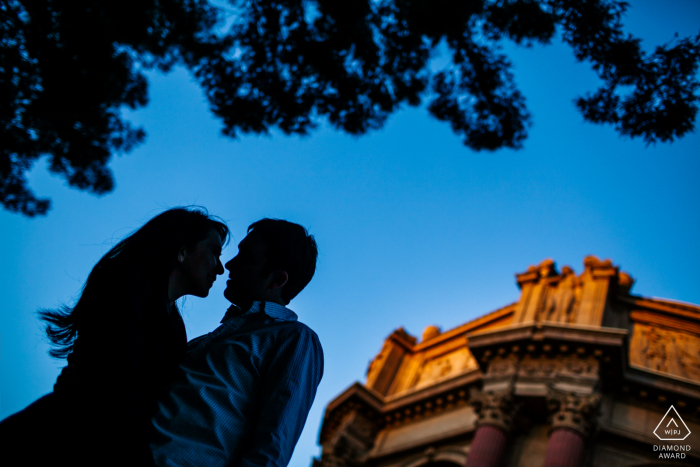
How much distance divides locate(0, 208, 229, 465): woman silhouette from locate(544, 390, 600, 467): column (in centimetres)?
1090

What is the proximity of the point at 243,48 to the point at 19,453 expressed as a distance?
6.90 meters

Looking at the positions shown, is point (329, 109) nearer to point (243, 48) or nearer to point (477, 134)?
point (243, 48)

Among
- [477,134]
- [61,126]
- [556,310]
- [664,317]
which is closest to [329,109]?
[477,134]

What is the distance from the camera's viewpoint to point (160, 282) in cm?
215

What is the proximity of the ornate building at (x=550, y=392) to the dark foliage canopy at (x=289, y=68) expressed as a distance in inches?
291

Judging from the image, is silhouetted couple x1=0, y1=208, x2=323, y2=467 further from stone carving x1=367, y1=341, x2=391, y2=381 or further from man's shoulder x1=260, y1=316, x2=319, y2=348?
stone carving x1=367, y1=341, x2=391, y2=381

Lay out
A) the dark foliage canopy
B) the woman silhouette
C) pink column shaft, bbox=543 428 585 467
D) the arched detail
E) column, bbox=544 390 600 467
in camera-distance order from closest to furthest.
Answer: the woman silhouette → the dark foliage canopy → pink column shaft, bbox=543 428 585 467 → column, bbox=544 390 600 467 → the arched detail

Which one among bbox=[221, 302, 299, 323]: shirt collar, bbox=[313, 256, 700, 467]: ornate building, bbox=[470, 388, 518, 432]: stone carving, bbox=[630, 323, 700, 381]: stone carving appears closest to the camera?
bbox=[221, 302, 299, 323]: shirt collar

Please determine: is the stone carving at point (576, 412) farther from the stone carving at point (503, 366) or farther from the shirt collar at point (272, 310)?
the shirt collar at point (272, 310)

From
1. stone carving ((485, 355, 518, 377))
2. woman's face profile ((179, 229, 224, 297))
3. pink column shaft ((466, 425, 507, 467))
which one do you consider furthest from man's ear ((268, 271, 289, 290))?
stone carving ((485, 355, 518, 377))

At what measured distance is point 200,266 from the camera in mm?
2359

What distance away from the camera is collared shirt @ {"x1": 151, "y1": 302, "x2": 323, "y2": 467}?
193cm

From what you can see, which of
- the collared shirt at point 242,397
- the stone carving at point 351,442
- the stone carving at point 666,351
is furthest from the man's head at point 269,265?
the stone carving at point 351,442

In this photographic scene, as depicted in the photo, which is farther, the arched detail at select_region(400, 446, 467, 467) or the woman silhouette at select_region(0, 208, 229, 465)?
the arched detail at select_region(400, 446, 467, 467)
